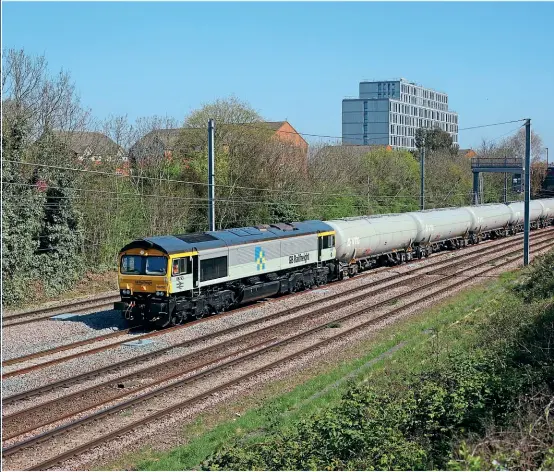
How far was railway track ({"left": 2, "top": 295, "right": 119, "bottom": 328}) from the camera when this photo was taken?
2445 centimetres

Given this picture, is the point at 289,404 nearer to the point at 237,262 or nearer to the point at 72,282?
the point at 237,262

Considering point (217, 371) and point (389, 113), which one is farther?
point (389, 113)

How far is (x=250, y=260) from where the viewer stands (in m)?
26.0

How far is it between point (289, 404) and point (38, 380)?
619cm

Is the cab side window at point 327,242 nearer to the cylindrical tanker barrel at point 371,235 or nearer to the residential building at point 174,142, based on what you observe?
the cylindrical tanker barrel at point 371,235

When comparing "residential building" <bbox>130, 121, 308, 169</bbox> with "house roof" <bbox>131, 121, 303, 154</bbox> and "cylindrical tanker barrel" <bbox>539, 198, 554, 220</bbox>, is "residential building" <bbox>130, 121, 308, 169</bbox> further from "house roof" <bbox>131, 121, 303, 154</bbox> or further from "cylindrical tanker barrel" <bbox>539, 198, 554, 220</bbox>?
"cylindrical tanker barrel" <bbox>539, 198, 554, 220</bbox>

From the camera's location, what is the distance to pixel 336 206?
49.2 m

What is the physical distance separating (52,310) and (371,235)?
50.3 ft

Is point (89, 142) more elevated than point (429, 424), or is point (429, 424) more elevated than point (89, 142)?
point (89, 142)

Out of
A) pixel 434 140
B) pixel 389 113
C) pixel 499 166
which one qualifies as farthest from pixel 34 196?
pixel 389 113

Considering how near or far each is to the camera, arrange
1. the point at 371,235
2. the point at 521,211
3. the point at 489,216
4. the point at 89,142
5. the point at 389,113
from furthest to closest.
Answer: the point at 389,113 < the point at 521,211 < the point at 489,216 < the point at 371,235 < the point at 89,142

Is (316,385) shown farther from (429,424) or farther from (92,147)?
(92,147)

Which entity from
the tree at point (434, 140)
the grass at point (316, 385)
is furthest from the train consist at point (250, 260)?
the tree at point (434, 140)

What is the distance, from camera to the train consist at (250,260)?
22.5 m
